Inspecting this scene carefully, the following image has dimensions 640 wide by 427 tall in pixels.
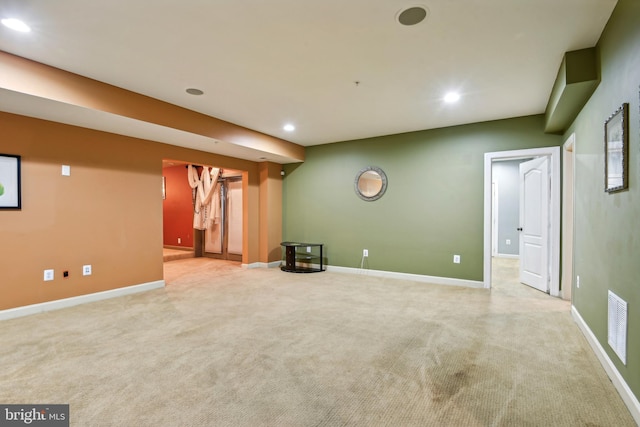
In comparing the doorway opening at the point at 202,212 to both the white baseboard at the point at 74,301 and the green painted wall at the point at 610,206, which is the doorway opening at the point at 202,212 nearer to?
the white baseboard at the point at 74,301

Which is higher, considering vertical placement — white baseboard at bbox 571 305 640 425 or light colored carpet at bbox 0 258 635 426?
white baseboard at bbox 571 305 640 425

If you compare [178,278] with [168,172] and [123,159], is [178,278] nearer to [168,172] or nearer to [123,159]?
[123,159]

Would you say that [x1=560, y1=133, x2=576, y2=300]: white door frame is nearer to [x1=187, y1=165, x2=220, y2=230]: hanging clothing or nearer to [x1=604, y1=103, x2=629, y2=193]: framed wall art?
[x1=604, y1=103, x2=629, y2=193]: framed wall art

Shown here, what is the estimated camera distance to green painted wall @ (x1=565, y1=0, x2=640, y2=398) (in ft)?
5.76

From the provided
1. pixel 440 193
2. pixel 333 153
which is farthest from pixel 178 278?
pixel 440 193

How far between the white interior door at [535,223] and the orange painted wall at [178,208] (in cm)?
737

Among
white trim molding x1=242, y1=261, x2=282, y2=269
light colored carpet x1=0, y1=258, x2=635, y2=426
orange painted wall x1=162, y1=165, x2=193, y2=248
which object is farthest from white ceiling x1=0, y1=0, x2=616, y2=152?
orange painted wall x1=162, y1=165, x2=193, y2=248

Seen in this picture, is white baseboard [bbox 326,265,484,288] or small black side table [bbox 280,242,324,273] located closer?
white baseboard [bbox 326,265,484,288]

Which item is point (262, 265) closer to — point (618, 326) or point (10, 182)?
point (10, 182)

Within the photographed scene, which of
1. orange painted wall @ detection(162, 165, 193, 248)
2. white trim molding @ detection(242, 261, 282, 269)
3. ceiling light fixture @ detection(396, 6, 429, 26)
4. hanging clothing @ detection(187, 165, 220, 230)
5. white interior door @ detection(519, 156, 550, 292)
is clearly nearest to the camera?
ceiling light fixture @ detection(396, 6, 429, 26)

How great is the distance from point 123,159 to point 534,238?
5.98 metres

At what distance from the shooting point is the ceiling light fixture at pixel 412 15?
205 cm

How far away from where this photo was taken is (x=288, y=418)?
1.67 meters

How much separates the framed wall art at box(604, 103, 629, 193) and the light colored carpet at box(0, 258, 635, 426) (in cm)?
133
